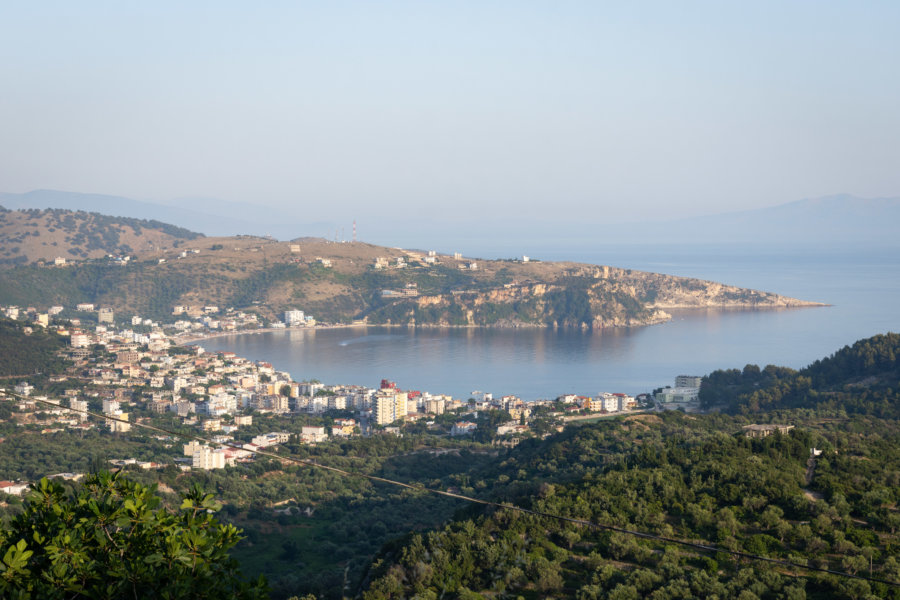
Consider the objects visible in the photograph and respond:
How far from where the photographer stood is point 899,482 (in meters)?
11.8

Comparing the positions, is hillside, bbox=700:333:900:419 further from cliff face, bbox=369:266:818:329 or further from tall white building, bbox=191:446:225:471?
cliff face, bbox=369:266:818:329

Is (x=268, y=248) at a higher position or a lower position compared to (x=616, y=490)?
higher

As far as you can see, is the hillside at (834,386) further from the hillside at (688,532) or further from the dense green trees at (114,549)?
the dense green trees at (114,549)

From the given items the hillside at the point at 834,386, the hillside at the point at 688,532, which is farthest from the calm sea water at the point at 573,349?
the hillside at the point at 688,532

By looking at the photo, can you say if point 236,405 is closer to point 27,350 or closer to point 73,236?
point 27,350

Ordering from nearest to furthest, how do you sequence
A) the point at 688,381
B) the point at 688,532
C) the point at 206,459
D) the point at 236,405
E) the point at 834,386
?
the point at 688,532
the point at 206,459
the point at 834,386
the point at 236,405
the point at 688,381

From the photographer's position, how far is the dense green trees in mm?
3678

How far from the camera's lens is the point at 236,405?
31109mm

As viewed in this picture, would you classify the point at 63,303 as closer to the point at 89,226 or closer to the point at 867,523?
the point at 89,226

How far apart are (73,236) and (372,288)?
30844mm

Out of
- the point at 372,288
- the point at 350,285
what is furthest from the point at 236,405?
the point at 350,285

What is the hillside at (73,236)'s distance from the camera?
72.9 metres

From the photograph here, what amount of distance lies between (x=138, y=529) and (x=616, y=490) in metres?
9.20

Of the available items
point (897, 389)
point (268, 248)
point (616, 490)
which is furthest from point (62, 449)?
point (268, 248)
